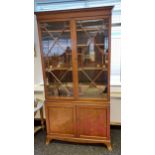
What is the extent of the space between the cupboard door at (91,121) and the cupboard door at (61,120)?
0.12 meters

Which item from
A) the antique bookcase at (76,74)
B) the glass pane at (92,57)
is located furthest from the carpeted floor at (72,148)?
the glass pane at (92,57)

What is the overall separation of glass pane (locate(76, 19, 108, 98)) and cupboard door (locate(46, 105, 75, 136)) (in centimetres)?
33

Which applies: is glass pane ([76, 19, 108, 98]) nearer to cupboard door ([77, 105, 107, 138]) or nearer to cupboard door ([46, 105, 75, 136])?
cupboard door ([77, 105, 107, 138])

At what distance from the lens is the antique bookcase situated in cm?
216

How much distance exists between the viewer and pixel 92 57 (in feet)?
7.55

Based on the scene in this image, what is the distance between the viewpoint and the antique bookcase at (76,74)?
7.07ft

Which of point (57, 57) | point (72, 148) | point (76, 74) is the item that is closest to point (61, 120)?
point (72, 148)

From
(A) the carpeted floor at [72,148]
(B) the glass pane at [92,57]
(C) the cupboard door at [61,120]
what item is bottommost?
(A) the carpeted floor at [72,148]

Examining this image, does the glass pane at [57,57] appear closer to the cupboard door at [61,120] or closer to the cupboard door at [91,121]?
the cupboard door at [61,120]

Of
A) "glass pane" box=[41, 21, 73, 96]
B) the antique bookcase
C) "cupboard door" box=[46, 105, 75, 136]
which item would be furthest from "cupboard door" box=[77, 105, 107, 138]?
"glass pane" box=[41, 21, 73, 96]

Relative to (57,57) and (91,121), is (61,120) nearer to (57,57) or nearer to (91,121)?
(91,121)
